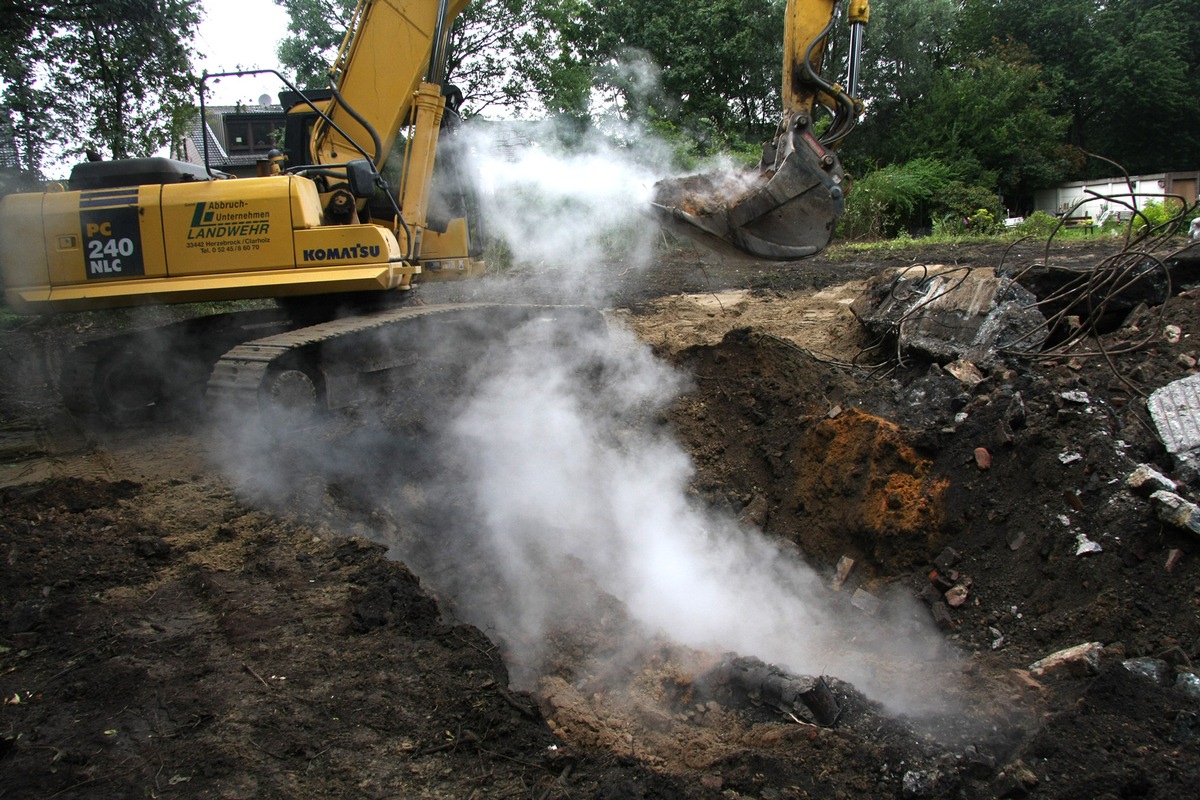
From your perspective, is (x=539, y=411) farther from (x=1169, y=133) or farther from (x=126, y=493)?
(x=1169, y=133)

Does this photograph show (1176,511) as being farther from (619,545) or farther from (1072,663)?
(619,545)

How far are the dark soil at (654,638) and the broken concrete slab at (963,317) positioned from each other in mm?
401

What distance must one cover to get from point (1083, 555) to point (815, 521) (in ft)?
4.81

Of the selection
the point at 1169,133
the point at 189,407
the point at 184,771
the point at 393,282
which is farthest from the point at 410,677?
the point at 1169,133

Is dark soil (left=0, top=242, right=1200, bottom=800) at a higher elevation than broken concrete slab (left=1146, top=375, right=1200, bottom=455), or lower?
lower

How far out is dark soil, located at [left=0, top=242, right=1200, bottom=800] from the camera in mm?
2629

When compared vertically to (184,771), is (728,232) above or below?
above

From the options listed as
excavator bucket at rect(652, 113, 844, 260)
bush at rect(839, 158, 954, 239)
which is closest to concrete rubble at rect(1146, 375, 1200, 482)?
excavator bucket at rect(652, 113, 844, 260)

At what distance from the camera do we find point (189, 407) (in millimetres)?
6711

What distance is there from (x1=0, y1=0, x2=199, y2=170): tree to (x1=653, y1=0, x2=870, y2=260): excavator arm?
8.06 meters

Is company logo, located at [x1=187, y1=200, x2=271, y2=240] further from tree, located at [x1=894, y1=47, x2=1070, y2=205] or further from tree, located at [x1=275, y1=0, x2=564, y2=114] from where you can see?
tree, located at [x1=894, y1=47, x2=1070, y2=205]

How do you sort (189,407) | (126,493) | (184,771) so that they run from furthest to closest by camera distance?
1. (189,407)
2. (126,493)
3. (184,771)

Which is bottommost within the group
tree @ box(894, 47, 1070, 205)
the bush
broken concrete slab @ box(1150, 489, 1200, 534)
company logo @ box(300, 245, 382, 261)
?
broken concrete slab @ box(1150, 489, 1200, 534)

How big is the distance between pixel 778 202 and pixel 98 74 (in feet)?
29.6
